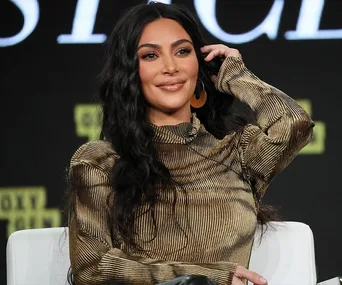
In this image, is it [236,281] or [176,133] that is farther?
[176,133]

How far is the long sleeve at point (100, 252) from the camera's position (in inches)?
100

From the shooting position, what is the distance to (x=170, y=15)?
2.88 meters

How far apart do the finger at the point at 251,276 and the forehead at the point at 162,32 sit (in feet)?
2.25

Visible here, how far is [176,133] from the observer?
9.28 ft

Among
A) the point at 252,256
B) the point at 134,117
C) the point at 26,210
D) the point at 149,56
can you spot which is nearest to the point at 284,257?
the point at 252,256

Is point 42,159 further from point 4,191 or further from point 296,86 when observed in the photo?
point 296,86

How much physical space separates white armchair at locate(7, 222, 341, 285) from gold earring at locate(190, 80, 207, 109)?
413mm

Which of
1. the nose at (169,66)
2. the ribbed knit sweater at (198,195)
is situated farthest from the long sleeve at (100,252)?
the nose at (169,66)

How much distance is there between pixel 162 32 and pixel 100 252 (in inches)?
26.0

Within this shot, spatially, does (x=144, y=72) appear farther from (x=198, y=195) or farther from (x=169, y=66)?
(x=198, y=195)

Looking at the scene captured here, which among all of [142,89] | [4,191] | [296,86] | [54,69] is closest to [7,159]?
[4,191]

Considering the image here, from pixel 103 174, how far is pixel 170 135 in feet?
0.81

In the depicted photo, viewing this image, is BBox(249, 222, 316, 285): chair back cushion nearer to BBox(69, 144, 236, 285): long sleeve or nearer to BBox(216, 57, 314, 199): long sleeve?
BBox(216, 57, 314, 199): long sleeve

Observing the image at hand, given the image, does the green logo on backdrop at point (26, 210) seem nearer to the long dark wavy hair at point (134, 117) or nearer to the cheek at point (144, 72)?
the long dark wavy hair at point (134, 117)
